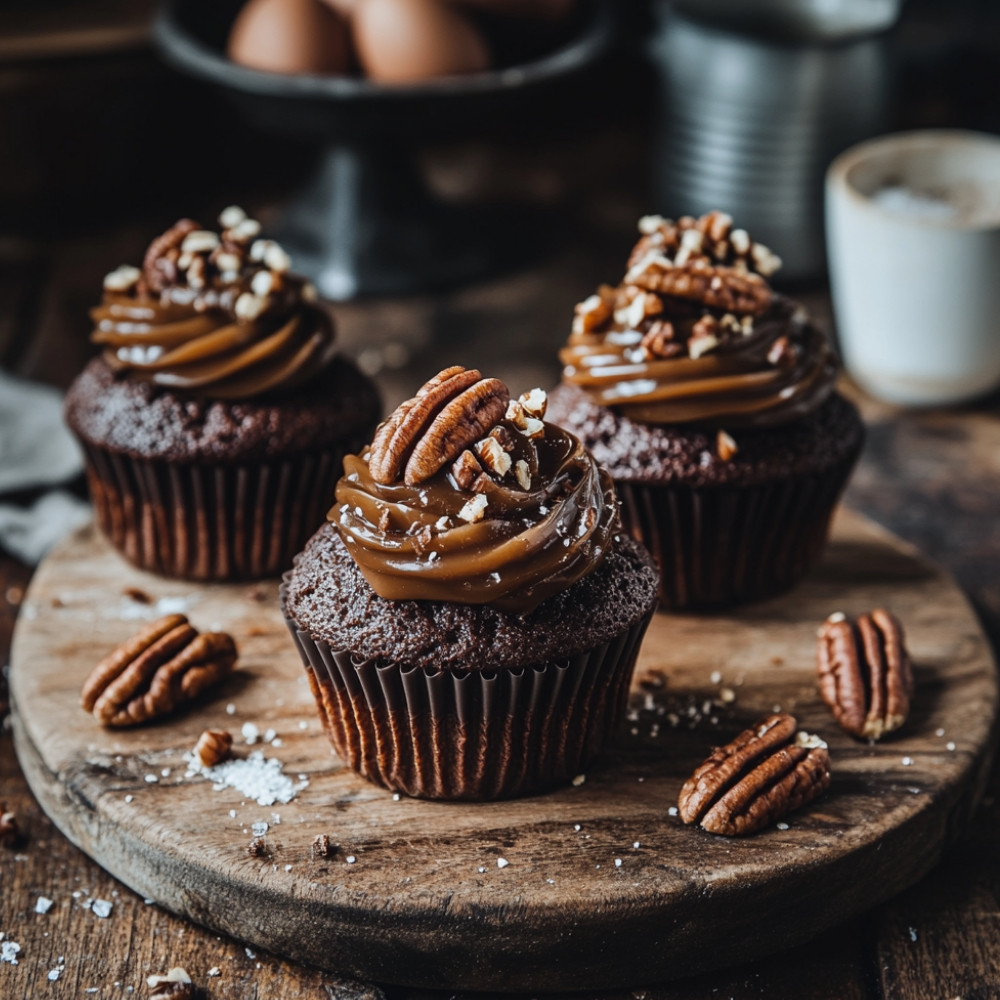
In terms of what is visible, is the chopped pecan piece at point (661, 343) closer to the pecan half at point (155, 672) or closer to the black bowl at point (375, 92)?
the pecan half at point (155, 672)

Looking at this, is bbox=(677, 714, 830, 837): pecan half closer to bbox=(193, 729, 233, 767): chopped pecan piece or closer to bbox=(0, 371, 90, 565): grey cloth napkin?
bbox=(193, 729, 233, 767): chopped pecan piece

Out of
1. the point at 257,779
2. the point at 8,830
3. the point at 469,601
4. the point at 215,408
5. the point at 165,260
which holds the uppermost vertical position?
the point at 165,260

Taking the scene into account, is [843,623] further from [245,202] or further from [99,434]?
[245,202]

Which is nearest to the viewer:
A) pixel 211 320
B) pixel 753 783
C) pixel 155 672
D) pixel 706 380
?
pixel 753 783

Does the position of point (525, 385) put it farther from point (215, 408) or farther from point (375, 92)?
point (215, 408)

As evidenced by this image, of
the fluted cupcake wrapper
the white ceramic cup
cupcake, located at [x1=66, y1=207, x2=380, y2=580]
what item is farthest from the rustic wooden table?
cupcake, located at [x1=66, y1=207, x2=380, y2=580]

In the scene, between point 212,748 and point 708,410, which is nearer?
point 212,748

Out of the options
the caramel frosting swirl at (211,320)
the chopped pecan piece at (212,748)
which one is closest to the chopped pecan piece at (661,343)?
the caramel frosting swirl at (211,320)

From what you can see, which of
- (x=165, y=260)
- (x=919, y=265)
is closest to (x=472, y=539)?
(x=165, y=260)
